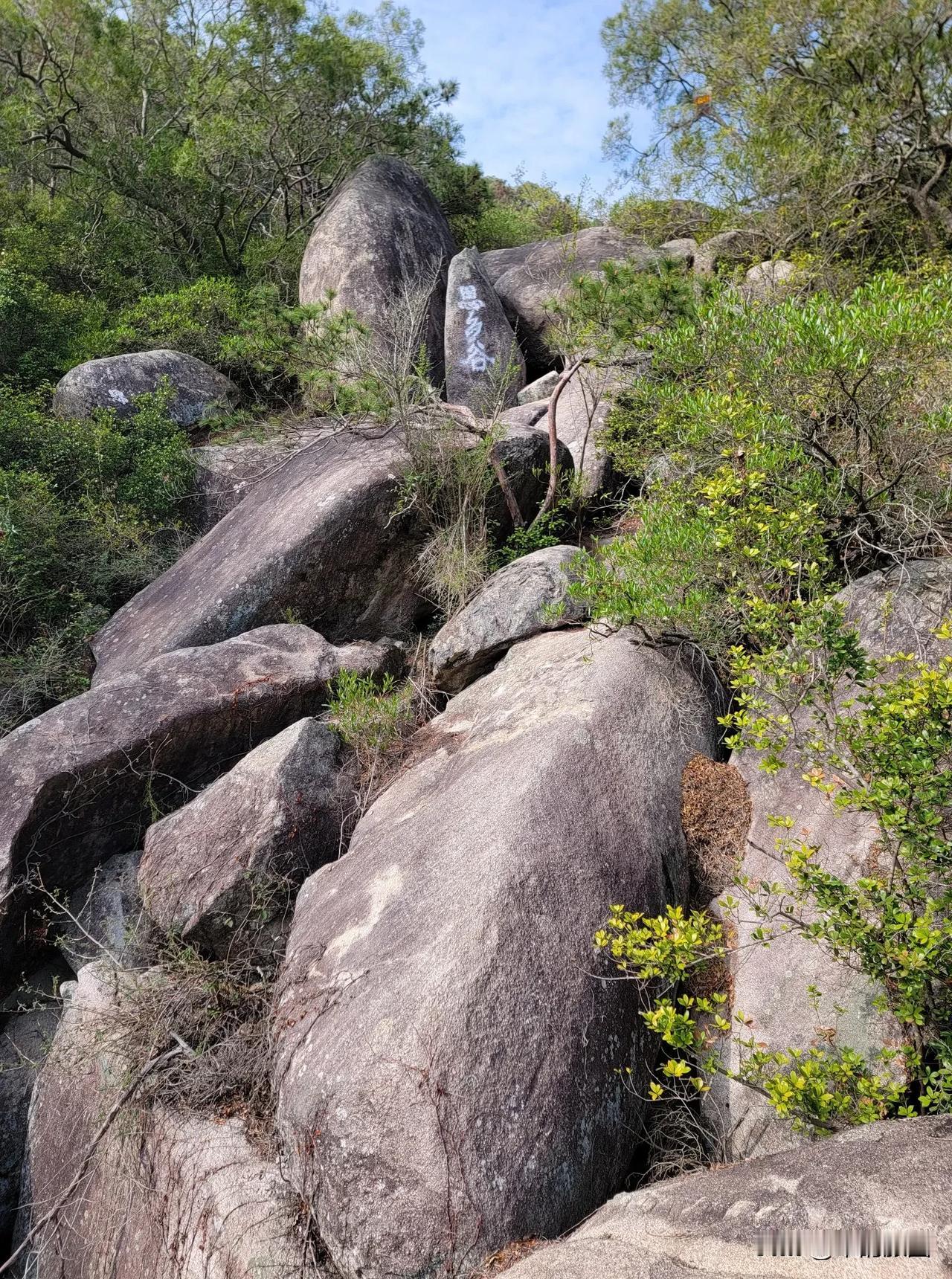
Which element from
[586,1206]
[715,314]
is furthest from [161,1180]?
[715,314]

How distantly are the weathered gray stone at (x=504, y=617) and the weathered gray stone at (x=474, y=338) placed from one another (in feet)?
15.9

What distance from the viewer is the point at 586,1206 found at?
3.30 metres

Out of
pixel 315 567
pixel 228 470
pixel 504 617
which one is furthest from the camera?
pixel 228 470

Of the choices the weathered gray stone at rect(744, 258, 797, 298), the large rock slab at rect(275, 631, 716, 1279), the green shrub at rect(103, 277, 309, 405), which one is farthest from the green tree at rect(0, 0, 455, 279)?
the large rock slab at rect(275, 631, 716, 1279)

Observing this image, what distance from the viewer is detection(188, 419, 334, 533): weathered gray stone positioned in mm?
9547

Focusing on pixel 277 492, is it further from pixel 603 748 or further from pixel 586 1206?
pixel 586 1206

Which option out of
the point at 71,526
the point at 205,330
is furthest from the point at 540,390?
the point at 71,526

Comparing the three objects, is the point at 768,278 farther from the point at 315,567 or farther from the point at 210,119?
the point at 210,119

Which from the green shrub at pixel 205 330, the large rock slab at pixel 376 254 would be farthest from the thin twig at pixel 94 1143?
the large rock slab at pixel 376 254

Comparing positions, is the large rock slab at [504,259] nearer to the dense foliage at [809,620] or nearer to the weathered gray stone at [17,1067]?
the dense foliage at [809,620]

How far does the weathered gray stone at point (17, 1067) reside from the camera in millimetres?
4898

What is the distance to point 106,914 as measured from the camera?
5.47 metres

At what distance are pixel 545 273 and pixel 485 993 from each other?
12.0 meters

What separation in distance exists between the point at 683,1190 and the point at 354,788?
3330mm
